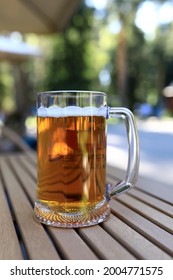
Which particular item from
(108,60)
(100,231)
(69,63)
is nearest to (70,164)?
(100,231)

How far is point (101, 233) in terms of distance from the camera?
2.09ft

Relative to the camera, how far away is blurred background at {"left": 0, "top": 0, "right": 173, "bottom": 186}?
3418 millimetres

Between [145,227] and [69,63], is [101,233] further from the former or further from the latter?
[69,63]

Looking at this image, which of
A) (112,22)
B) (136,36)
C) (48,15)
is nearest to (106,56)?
(136,36)

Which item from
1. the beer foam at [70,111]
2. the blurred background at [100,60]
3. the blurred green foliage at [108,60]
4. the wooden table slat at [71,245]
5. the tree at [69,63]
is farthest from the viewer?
the blurred green foliage at [108,60]

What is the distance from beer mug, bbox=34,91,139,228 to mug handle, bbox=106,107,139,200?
0.13 feet

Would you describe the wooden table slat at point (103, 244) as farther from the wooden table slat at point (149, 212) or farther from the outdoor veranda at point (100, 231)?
the wooden table slat at point (149, 212)

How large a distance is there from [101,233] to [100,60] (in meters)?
18.5

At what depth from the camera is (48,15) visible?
3.02 metres

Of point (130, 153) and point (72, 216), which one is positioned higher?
point (130, 153)

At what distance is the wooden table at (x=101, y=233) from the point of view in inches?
21.8

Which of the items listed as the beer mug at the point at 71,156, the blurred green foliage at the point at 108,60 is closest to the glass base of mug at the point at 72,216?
the beer mug at the point at 71,156

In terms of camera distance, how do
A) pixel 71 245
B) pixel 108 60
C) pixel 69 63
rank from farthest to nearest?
pixel 108 60 < pixel 69 63 < pixel 71 245
